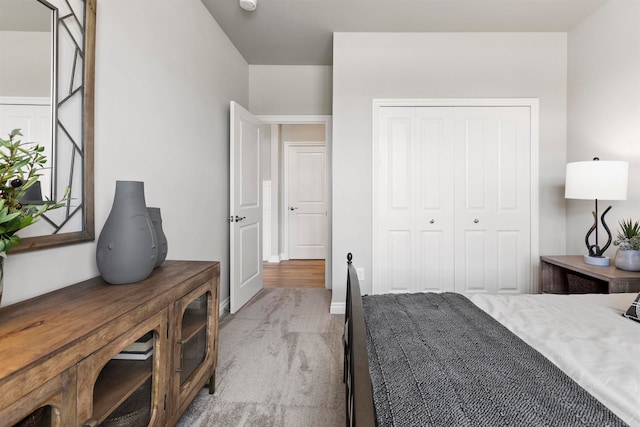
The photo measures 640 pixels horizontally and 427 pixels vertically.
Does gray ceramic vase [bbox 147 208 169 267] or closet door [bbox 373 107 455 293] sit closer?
gray ceramic vase [bbox 147 208 169 267]

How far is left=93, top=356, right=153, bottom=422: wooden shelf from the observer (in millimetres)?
941

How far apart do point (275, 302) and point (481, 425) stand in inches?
110

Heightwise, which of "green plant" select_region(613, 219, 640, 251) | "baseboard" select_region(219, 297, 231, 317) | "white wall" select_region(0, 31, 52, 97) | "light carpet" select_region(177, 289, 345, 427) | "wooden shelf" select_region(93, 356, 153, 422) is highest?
"white wall" select_region(0, 31, 52, 97)

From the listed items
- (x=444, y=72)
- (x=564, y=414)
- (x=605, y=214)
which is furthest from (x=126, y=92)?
(x=605, y=214)

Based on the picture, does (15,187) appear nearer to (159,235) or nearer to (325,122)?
(159,235)

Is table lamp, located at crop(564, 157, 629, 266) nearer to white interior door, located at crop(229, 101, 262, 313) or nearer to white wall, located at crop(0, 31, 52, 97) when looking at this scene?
white interior door, located at crop(229, 101, 262, 313)

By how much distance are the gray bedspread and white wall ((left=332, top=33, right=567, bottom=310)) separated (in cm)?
187

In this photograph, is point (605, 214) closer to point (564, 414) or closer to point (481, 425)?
point (564, 414)

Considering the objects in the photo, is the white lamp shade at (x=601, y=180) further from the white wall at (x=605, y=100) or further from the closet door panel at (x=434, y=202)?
the closet door panel at (x=434, y=202)

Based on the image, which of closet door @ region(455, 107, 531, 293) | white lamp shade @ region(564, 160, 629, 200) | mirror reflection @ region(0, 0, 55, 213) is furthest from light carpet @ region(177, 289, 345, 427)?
white lamp shade @ region(564, 160, 629, 200)

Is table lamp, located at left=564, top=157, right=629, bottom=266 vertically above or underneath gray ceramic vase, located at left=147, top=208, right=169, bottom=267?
above

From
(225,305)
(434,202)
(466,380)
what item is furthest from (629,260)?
(225,305)

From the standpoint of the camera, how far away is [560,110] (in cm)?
294

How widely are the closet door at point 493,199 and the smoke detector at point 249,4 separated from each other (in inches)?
80.2
